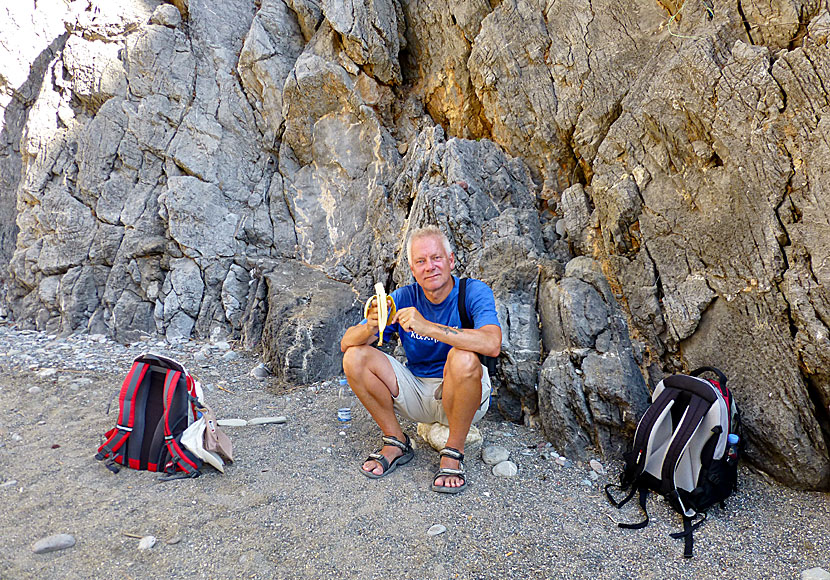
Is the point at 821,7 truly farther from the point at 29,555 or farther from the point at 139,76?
the point at 139,76

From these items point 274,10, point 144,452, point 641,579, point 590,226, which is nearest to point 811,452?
point 641,579

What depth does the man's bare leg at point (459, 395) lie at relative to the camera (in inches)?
139

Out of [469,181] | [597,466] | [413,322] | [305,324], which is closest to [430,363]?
[413,322]

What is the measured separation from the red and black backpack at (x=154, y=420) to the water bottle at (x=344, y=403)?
155 centimetres

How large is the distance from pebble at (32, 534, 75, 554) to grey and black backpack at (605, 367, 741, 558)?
352 cm

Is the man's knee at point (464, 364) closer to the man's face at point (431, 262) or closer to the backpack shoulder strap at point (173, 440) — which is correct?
the man's face at point (431, 262)

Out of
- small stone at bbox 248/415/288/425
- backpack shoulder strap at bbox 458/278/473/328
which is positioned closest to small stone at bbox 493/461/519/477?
backpack shoulder strap at bbox 458/278/473/328

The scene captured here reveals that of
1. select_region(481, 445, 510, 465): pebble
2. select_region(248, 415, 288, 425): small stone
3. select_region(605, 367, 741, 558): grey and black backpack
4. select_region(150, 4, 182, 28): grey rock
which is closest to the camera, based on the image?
select_region(605, 367, 741, 558): grey and black backpack

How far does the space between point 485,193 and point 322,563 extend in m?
4.96

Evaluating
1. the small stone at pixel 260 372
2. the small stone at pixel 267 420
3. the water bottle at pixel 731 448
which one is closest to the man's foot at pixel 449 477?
the water bottle at pixel 731 448

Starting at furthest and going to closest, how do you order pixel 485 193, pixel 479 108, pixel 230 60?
1. pixel 230 60
2. pixel 479 108
3. pixel 485 193

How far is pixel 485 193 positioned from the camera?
21.0ft

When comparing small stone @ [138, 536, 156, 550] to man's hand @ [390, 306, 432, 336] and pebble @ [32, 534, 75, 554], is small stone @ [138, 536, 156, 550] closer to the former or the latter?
pebble @ [32, 534, 75, 554]

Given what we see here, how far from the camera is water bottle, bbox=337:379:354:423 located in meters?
4.96
